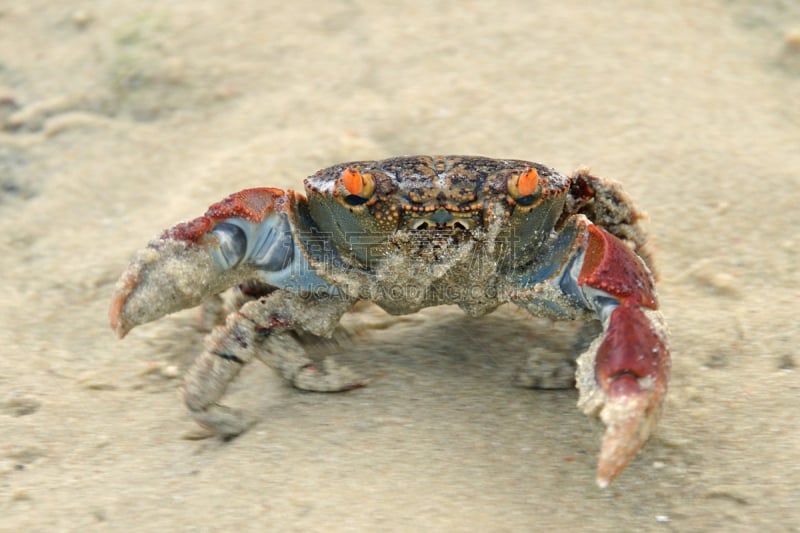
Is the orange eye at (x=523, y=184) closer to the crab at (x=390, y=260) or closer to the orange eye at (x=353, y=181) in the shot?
the crab at (x=390, y=260)

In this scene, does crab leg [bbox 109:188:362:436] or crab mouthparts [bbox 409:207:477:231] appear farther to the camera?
crab leg [bbox 109:188:362:436]

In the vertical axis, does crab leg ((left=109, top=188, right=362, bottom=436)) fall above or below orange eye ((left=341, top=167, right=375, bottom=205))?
below

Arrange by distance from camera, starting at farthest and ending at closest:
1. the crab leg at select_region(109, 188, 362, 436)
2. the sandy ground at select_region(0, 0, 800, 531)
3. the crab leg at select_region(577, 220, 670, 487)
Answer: the crab leg at select_region(109, 188, 362, 436) → the sandy ground at select_region(0, 0, 800, 531) → the crab leg at select_region(577, 220, 670, 487)

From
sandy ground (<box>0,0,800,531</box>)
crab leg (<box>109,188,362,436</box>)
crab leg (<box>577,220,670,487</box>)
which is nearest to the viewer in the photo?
crab leg (<box>577,220,670,487</box>)

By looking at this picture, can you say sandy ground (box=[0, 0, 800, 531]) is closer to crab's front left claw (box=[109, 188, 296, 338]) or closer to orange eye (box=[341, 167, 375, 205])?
crab's front left claw (box=[109, 188, 296, 338])

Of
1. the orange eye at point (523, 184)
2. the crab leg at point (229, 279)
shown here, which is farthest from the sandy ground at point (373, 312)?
the orange eye at point (523, 184)

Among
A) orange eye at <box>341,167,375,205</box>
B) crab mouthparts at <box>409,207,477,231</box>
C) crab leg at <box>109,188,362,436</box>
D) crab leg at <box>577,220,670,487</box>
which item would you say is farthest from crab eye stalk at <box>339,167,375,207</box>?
crab leg at <box>577,220,670,487</box>

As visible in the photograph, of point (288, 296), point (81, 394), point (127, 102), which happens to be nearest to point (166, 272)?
Answer: point (288, 296)
